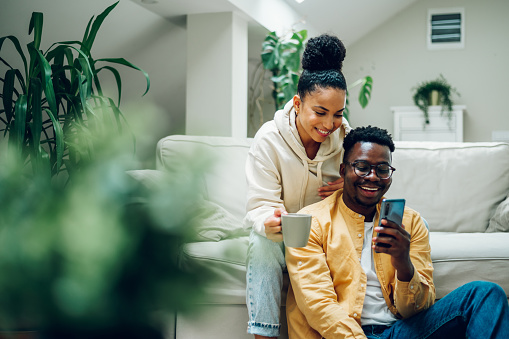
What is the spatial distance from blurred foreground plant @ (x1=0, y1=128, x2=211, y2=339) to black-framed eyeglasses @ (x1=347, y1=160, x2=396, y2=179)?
1304 mm

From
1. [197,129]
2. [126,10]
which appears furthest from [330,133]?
[126,10]

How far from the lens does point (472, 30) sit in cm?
660

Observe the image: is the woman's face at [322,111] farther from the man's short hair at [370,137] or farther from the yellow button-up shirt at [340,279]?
the yellow button-up shirt at [340,279]

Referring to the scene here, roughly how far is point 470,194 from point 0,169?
2320 millimetres

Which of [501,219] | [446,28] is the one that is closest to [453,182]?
[501,219]

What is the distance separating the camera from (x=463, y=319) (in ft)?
4.26

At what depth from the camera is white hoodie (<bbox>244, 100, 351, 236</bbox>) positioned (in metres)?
1.61

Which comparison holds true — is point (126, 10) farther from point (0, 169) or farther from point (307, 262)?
point (0, 169)

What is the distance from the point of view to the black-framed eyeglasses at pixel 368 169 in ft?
4.91

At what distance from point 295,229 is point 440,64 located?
6191mm

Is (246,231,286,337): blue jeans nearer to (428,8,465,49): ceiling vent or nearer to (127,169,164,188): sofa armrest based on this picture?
(127,169,164,188): sofa armrest

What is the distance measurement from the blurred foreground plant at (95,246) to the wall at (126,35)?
179 cm

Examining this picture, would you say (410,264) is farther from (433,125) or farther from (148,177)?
(433,125)

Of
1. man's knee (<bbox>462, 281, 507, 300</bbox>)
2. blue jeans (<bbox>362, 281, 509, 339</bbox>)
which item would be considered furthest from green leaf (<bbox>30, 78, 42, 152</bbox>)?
man's knee (<bbox>462, 281, 507, 300</bbox>)
